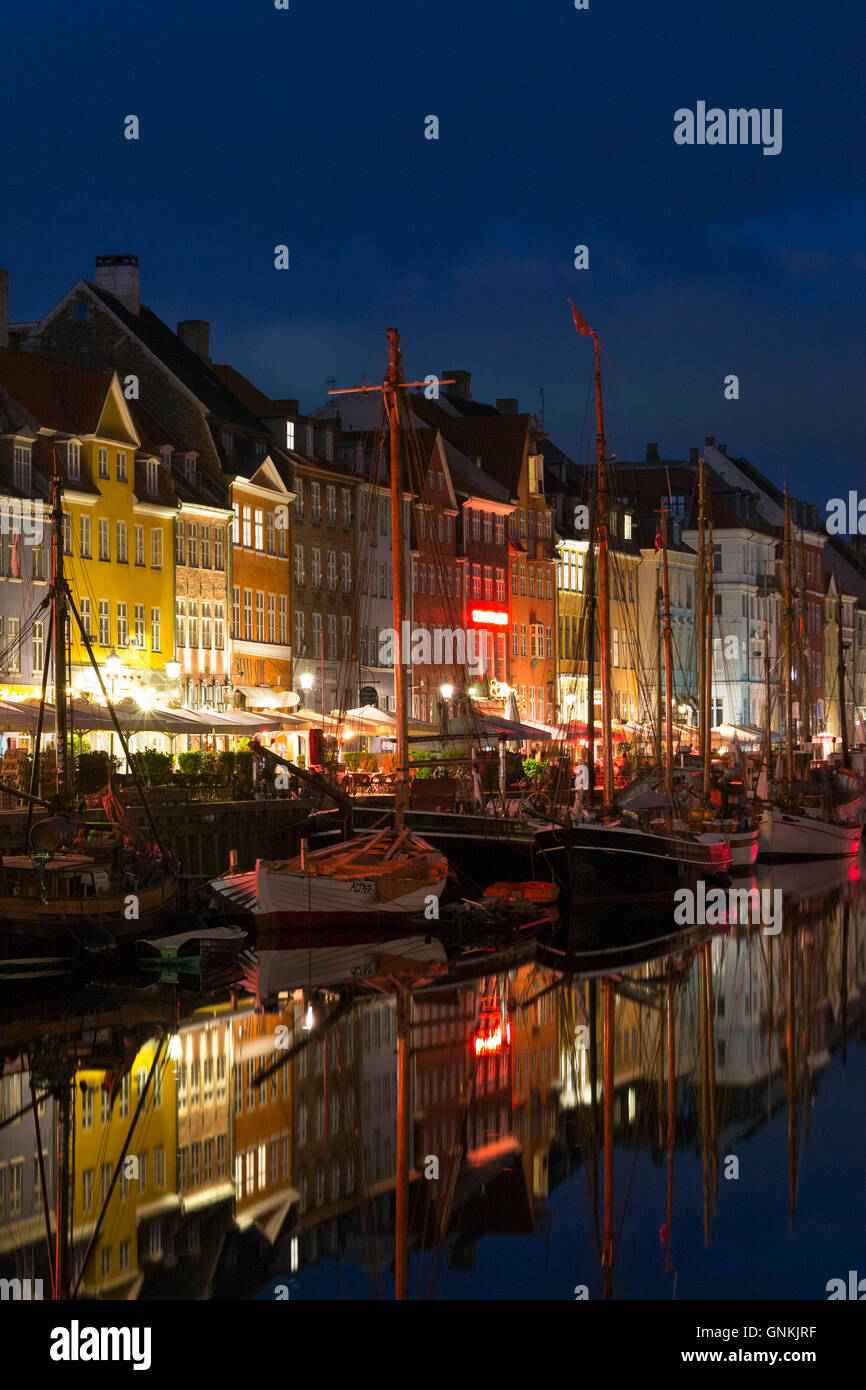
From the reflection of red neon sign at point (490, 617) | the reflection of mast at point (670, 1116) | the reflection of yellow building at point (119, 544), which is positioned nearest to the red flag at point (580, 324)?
the reflection of yellow building at point (119, 544)

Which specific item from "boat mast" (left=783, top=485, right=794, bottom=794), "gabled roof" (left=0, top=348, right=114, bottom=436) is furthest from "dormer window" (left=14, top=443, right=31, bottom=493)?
"boat mast" (left=783, top=485, right=794, bottom=794)

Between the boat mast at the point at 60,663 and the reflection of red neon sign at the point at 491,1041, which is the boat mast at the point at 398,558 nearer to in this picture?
the boat mast at the point at 60,663

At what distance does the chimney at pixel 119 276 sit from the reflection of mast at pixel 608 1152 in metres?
46.4

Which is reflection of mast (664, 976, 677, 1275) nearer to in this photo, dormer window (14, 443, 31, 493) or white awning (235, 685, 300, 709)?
dormer window (14, 443, 31, 493)

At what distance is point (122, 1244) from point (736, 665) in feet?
360

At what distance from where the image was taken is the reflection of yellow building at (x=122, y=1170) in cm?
1636

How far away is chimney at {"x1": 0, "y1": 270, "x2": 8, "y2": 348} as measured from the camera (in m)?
63.3

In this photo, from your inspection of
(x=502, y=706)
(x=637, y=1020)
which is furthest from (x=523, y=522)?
(x=637, y=1020)

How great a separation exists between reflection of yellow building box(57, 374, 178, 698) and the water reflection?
27.7 m

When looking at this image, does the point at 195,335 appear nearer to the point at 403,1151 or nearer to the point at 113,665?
the point at 113,665

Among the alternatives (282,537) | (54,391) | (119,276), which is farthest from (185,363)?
(54,391)

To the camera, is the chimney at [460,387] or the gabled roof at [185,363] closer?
the gabled roof at [185,363]
